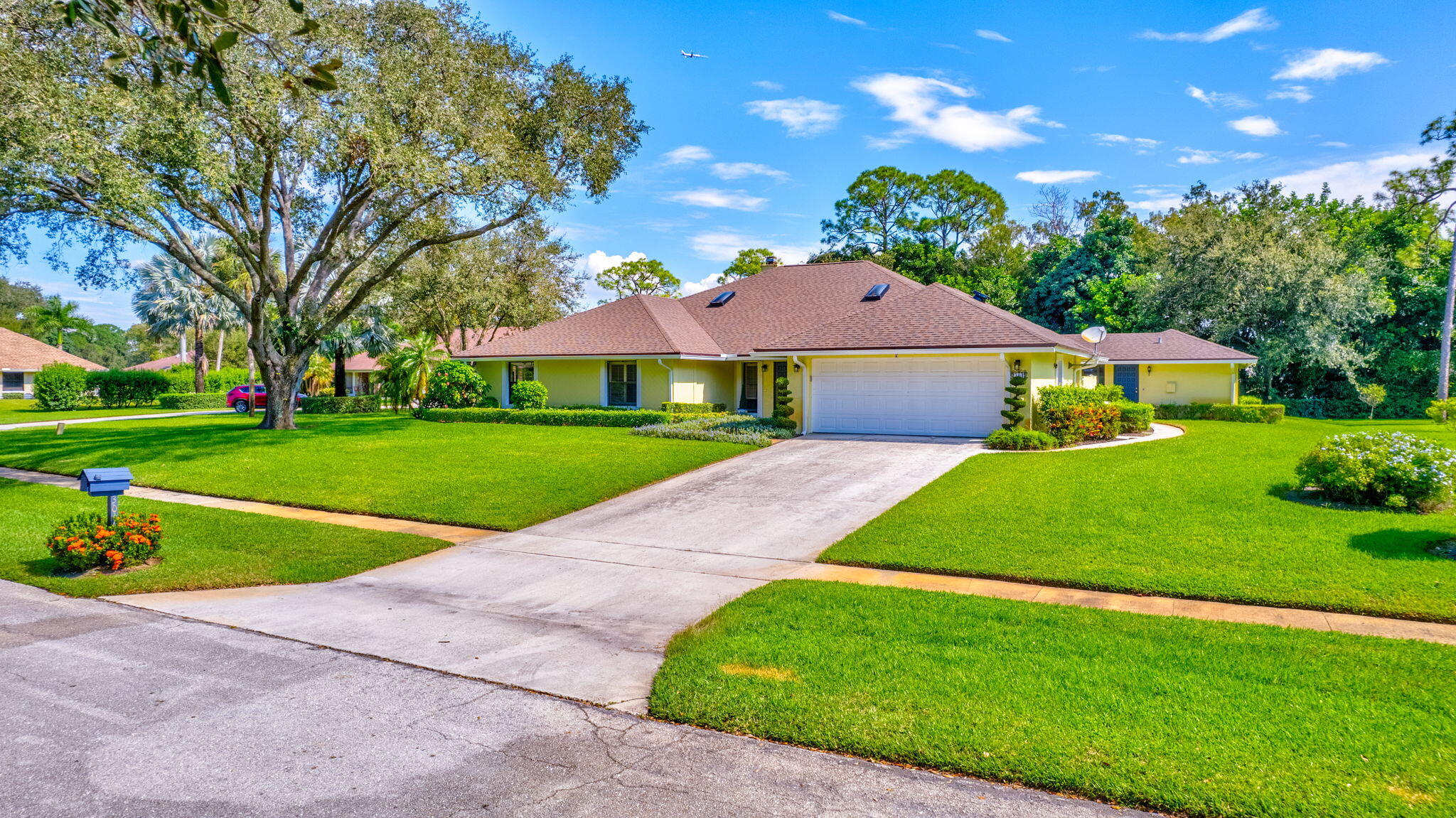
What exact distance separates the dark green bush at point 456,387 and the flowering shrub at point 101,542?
20.1m

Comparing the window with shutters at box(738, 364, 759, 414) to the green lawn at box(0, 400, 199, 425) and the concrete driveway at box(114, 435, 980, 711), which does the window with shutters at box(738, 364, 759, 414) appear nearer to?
the concrete driveway at box(114, 435, 980, 711)

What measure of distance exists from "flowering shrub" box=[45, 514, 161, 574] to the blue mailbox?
15.5 inches

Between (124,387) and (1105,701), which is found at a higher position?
(124,387)

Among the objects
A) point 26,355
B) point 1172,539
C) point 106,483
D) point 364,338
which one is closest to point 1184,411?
point 1172,539

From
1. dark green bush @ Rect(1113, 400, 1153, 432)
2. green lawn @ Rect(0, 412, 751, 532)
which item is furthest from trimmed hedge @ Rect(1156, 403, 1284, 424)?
green lawn @ Rect(0, 412, 751, 532)

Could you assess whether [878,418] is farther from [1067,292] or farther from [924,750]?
[1067,292]

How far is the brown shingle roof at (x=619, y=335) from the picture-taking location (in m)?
26.6

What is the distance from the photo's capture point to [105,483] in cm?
909

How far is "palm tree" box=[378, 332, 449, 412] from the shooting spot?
106 feet

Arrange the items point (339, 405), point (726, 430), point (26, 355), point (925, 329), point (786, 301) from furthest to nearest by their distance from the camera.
A: 1. point (26, 355)
2. point (339, 405)
3. point (786, 301)
4. point (726, 430)
5. point (925, 329)

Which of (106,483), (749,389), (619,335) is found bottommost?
(106,483)

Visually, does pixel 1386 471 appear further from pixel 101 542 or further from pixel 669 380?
pixel 669 380

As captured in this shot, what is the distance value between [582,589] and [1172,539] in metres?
7.24

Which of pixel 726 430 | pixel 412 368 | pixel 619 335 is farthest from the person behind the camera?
pixel 412 368
